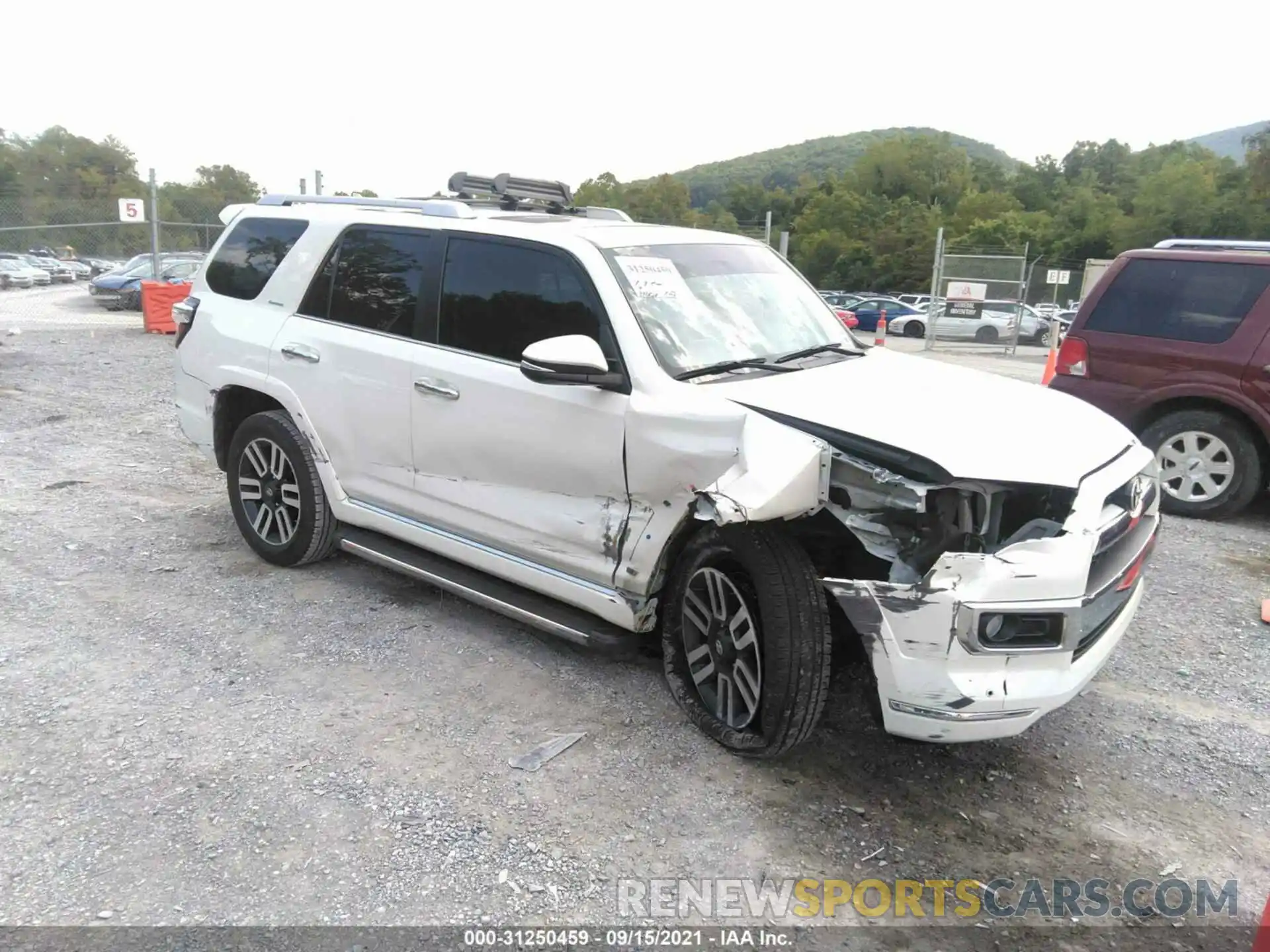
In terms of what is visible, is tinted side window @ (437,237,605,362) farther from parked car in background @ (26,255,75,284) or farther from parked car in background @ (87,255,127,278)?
parked car in background @ (26,255,75,284)

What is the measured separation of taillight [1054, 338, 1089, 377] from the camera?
6672mm

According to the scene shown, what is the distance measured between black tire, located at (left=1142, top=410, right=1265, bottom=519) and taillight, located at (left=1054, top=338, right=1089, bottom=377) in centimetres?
62

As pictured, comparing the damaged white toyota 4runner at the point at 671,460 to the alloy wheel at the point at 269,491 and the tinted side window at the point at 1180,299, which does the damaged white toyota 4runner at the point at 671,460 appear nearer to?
the alloy wheel at the point at 269,491

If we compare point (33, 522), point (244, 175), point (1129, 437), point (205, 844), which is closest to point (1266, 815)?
point (1129, 437)

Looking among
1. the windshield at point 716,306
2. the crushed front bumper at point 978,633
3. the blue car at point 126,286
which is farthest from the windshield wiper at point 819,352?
the blue car at point 126,286

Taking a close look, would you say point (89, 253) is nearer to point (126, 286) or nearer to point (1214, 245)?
point (126, 286)

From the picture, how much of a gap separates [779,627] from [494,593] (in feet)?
4.75

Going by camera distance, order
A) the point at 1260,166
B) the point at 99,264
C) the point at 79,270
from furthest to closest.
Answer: the point at 1260,166, the point at 79,270, the point at 99,264

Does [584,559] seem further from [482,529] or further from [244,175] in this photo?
[244,175]

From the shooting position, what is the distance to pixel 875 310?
98.3 ft

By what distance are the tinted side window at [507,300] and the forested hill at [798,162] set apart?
113 m

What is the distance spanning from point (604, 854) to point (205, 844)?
1.21 m

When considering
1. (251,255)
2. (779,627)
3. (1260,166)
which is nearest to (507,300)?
(779,627)

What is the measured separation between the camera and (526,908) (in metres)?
2.53
